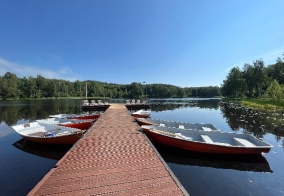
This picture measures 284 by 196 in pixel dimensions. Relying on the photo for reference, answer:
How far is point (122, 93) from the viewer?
120938 millimetres

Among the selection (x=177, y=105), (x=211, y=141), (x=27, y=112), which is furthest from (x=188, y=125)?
(x=177, y=105)

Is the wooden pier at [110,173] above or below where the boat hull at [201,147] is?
above

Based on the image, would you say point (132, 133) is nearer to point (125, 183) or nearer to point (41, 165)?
point (41, 165)

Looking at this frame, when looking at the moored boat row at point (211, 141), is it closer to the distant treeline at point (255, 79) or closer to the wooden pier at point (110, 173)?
the wooden pier at point (110, 173)

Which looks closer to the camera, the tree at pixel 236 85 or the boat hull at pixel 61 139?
the boat hull at pixel 61 139

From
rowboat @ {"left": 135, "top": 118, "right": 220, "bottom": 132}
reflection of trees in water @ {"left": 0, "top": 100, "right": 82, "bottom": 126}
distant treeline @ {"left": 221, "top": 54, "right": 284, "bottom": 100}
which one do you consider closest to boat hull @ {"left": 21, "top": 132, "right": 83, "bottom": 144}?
rowboat @ {"left": 135, "top": 118, "right": 220, "bottom": 132}

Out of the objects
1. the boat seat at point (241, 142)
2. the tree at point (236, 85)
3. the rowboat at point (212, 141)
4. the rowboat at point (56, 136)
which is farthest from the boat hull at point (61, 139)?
the tree at point (236, 85)

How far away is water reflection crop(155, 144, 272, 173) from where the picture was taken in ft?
27.9

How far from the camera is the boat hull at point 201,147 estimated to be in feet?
28.8

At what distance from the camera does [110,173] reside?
559 cm

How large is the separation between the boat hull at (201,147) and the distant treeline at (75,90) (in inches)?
1982

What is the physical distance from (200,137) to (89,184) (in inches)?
306

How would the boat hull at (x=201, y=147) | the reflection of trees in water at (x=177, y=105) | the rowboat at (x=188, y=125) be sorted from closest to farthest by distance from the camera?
1. the boat hull at (x=201, y=147)
2. the rowboat at (x=188, y=125)
3. the reflection of trees in water at (x=177, y=105)

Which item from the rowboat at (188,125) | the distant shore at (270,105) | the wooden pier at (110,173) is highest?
the distant shore at (270,105)
